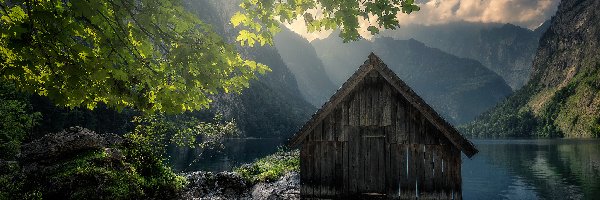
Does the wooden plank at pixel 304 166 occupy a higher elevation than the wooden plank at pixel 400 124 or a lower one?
lower

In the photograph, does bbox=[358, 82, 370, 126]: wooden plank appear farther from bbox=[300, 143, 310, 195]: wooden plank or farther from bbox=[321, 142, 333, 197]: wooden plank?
bbox=[300, 143, 310, 195]: wooden plank

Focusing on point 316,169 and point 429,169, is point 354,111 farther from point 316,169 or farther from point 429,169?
point 429,169

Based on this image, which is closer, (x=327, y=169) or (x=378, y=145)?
(x=378, y=145)

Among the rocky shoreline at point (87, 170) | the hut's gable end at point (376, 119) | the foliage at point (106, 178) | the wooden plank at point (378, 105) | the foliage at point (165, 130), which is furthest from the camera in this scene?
the foliage at point (165, 130)

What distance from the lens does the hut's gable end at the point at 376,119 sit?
13594 mm

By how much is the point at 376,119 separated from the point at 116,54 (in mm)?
9463

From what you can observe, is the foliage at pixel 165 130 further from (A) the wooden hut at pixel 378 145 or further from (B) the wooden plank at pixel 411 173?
(B) the wooden plank at pixel 411 173

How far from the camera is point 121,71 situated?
6.14 metres

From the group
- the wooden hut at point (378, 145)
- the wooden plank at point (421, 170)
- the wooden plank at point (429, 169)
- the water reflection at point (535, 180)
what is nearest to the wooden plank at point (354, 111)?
the wooden hut at point (378, 145)

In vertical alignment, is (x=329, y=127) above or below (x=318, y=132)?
above

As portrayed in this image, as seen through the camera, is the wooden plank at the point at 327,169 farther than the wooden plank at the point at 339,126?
Yes

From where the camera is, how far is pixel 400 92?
13555 millimetres

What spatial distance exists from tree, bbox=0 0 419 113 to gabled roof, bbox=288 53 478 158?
6471 mm

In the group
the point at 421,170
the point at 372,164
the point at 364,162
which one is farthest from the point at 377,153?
the point at 421,170
